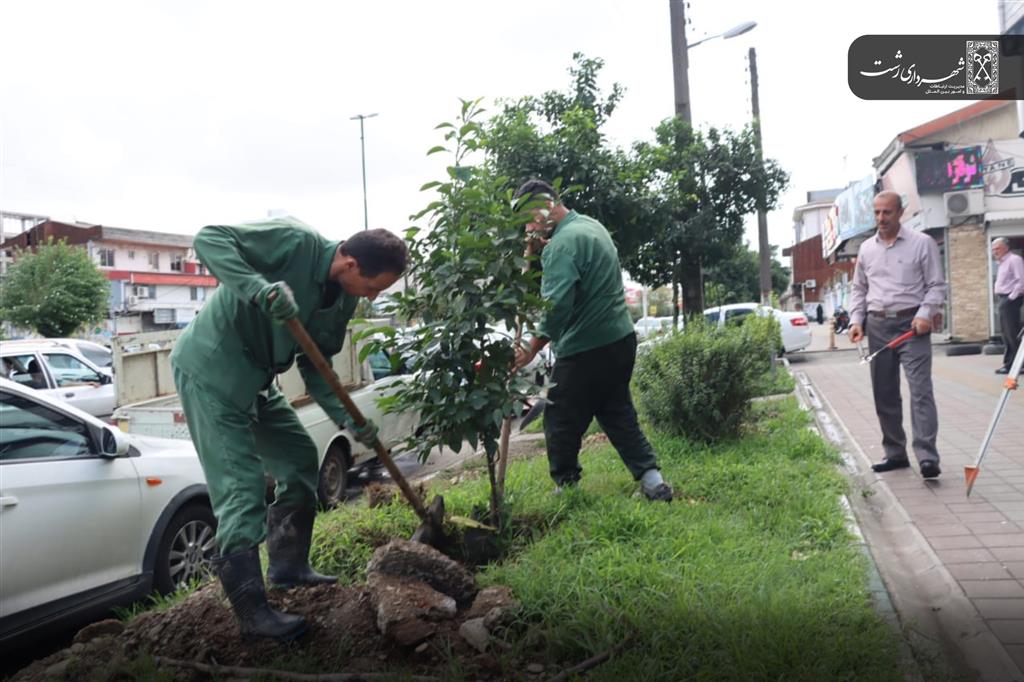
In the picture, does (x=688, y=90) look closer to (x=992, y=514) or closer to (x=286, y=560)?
(x=992, y=514)

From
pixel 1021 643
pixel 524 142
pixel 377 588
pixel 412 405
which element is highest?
pixel 524 142

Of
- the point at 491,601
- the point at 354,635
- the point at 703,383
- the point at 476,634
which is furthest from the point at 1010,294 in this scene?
the point at 354,635

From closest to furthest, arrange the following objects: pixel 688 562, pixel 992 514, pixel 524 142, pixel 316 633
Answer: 1. pixel 316 633
2. pixel 688 562
3. pixel 992 514
4. pixel 524 142

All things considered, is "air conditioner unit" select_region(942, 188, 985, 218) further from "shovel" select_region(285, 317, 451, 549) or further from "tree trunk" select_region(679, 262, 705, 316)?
"shovel" select_region(285, 317, 451, 549)

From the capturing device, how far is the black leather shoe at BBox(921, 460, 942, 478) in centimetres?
507

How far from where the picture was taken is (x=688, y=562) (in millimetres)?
3381

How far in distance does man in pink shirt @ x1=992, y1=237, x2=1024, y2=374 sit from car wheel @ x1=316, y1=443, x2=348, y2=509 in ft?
29.0

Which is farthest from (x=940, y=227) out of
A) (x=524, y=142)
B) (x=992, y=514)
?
(x=992, y=514)

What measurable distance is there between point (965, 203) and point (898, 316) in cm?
1421

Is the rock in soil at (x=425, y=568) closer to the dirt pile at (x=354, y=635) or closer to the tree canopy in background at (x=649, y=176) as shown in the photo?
the dirt pile at (x=354, y=635)

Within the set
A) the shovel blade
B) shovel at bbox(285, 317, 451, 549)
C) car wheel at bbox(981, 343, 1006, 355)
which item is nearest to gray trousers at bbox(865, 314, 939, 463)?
the shovel blade

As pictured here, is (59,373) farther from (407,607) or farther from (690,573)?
(690,573)

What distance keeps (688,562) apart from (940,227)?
17.5 metres

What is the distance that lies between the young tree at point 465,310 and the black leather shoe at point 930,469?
2.90 m
